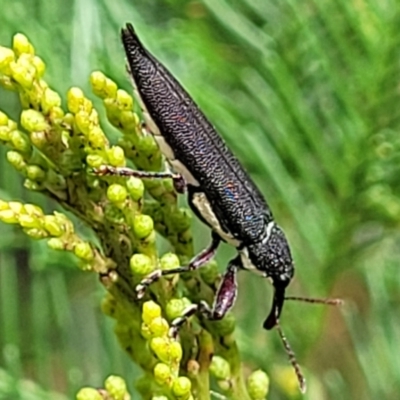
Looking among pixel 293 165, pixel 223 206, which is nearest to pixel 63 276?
pixel 223 206

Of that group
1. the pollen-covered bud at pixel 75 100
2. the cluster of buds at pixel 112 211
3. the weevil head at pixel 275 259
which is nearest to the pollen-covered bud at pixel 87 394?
the cluster of buds at pixel 112 211

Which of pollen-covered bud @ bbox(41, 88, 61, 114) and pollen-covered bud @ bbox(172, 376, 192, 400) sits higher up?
pollen-covered bud @ bbox(41, 88, 61, 114)

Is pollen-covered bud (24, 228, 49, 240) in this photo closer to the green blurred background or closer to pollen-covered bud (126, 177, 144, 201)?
pollen-covered bud (126, 177, 144, 201)

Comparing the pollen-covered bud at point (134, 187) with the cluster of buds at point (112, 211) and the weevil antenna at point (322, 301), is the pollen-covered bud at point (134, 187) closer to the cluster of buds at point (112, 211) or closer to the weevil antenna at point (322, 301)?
the cluster of buds at point (112, 211)

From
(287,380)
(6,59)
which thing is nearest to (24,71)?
(6,59)

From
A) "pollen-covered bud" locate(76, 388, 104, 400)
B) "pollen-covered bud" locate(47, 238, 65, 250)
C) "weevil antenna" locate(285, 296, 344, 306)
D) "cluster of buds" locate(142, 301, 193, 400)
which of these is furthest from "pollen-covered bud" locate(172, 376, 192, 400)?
"weevil antenna" locate(285, 296, 344, 306)

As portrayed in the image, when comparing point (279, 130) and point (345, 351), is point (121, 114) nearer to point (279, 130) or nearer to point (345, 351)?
point (279, 130)

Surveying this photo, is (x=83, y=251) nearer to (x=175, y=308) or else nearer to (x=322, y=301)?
(x=175, y=308)
